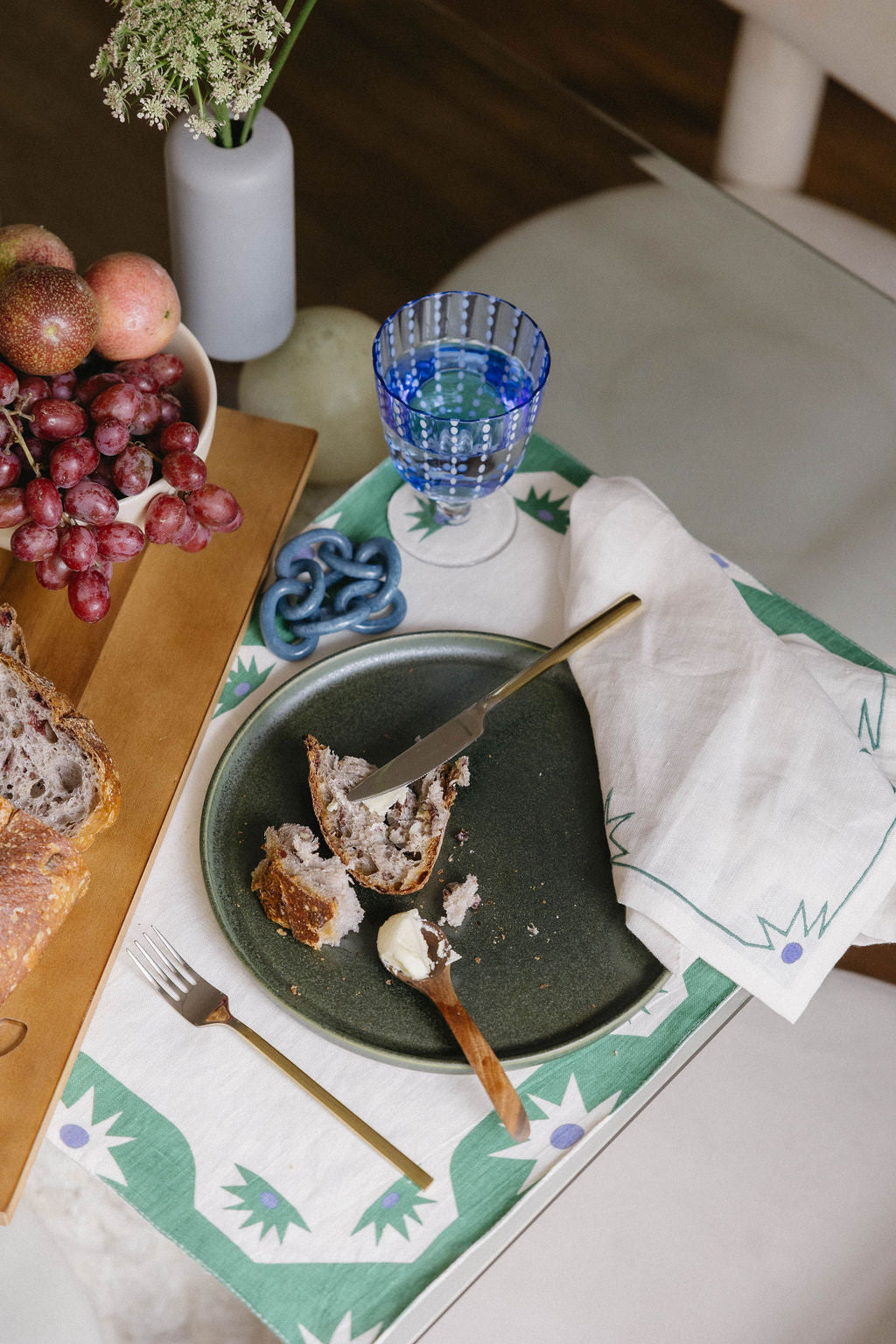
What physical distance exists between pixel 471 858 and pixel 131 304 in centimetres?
49

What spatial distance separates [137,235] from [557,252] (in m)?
0.45

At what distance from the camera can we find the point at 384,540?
97 centimetres

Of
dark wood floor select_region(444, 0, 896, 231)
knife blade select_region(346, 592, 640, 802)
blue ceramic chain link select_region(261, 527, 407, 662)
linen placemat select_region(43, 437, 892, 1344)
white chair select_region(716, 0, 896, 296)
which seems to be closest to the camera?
linen placemat select_region(43, 437, 892, 1344)

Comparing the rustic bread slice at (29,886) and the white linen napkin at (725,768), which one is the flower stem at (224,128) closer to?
the white linen napkin at (725,768)

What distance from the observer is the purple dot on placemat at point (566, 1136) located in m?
0.76

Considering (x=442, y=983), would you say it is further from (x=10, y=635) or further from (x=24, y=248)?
(x=24, y=248)

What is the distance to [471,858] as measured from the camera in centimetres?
85

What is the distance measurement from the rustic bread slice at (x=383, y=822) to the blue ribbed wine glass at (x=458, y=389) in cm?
23

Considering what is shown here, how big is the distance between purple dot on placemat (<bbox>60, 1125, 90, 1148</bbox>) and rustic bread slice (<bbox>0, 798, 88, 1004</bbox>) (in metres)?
0.10

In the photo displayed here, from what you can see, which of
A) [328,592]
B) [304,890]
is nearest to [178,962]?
[304,890]

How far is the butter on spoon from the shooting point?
0.75m

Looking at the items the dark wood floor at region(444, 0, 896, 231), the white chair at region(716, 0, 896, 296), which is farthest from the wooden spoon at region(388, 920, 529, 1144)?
the dark wood floor at region(444, 0, 896, 231)

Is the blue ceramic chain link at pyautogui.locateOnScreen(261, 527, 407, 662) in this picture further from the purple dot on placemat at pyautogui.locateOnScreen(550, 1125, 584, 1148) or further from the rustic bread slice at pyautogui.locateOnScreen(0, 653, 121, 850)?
the purple dot on placemat at pyautogui.locateOnScreen(550, 1125, 584, 1148)

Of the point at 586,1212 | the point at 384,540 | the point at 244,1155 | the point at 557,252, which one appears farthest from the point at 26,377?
the point at 586,1212
